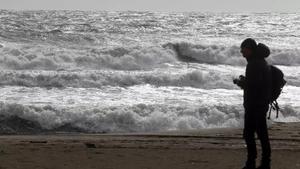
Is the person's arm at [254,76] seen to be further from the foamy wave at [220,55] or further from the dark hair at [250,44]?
the foamy wave at [220,55]

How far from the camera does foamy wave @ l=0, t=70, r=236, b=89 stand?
1897cm

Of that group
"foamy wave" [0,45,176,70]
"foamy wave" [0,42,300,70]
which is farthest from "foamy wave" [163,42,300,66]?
"foamy wave" [0,45,176,70]

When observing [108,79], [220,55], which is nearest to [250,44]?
[108,79]

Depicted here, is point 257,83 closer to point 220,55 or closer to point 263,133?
point 263,133

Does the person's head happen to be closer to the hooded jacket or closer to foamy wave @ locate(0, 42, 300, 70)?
the hooded jacket

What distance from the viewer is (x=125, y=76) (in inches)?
813

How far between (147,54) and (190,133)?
15.4m

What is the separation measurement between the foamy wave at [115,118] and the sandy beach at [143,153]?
2984mm

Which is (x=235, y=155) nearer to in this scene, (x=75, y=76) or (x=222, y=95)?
(x=222, y=95)

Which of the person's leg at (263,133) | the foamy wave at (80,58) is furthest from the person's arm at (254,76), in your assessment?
the foamy wave at (80,58)

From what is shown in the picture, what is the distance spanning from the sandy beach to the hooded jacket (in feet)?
3.65

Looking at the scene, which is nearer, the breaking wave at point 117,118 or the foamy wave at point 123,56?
the breaking wave at point 117,118

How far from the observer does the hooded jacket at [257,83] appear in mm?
6383

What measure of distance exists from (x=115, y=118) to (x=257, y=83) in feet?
24.3
